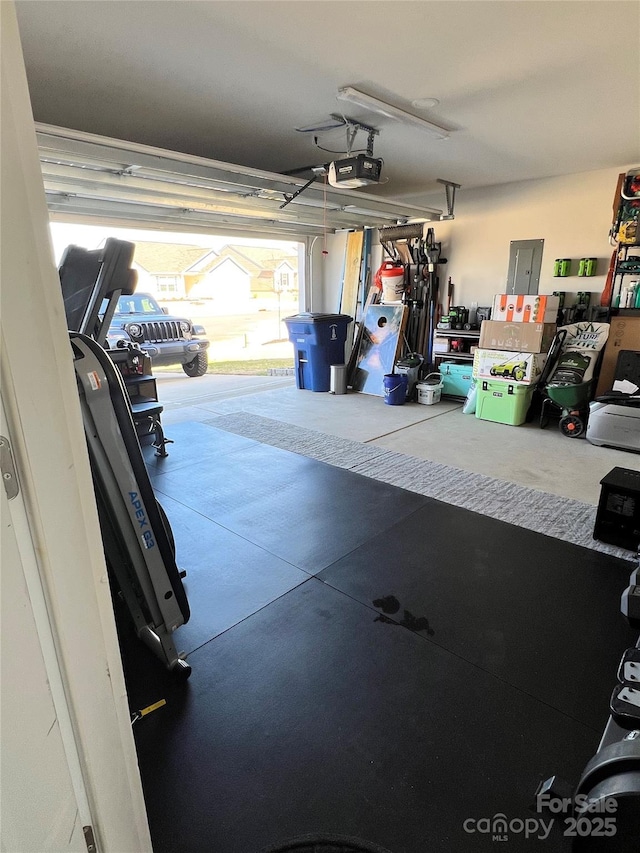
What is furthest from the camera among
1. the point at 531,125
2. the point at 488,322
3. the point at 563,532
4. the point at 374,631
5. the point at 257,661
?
the point at 488,322

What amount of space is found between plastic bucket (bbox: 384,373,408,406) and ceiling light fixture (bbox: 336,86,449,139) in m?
2.96

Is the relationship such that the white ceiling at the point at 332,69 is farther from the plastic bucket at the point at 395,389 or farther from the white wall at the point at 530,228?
the plastic bucket at the point at 395,389

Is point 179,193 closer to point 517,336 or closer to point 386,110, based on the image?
point 386,110

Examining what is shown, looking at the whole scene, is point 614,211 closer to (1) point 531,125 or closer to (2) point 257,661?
(1) point 531,125

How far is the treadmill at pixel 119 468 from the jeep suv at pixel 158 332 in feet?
17.7

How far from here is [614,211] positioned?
4781mm

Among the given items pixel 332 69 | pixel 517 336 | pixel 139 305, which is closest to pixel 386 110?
pixel 332 69

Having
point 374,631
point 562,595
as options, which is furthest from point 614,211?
point 374,631

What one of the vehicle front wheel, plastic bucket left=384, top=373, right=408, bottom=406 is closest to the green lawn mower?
plastic bucket left=384, top=373, right=408, bottom=406

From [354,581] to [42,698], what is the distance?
5.96 feet

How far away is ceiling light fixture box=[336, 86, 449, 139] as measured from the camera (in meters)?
2.88

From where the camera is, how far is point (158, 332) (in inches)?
291

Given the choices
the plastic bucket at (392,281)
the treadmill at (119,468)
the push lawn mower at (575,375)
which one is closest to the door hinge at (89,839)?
the treadmill at (119,468)

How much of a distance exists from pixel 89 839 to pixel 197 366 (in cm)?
785
